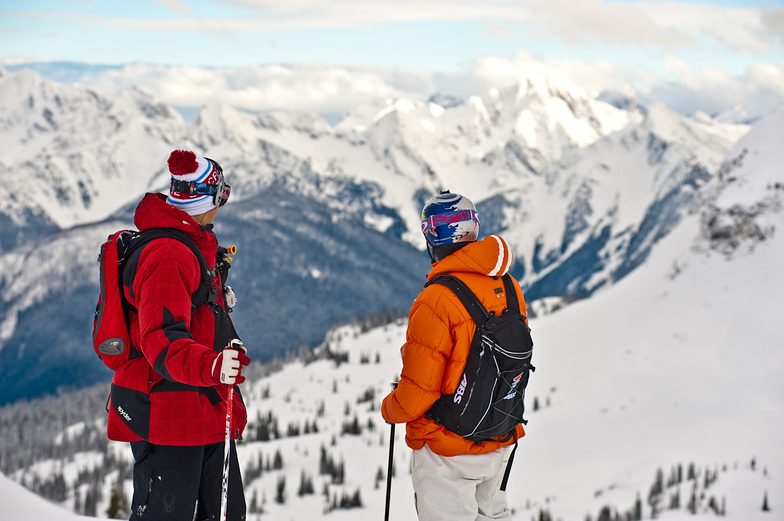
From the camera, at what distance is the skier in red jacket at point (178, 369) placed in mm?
3736

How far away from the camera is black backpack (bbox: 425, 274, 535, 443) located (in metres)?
4.58

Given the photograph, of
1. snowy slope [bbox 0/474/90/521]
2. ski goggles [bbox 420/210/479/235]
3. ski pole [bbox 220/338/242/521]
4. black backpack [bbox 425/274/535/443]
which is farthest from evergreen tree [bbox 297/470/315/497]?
ski goggles [bbox 420/210/479/235]

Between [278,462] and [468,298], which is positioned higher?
[468,298]

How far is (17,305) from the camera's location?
165500 mm

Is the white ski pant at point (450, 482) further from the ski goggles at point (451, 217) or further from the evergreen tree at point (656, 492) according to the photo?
the evergreen tree at point (656, 492)

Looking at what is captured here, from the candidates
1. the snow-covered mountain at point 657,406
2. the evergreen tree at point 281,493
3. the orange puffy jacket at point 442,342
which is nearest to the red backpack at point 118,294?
the orange puffy jacket at point 442,342

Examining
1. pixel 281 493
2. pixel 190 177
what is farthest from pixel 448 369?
pixel 281 493

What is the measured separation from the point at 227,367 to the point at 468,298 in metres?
1.75

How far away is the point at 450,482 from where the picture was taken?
4.71m

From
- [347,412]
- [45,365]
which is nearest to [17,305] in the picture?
[45,365]

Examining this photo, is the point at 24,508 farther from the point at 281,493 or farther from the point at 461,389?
the point at 281,493

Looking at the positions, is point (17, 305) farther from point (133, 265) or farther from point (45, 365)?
point (133, 265)

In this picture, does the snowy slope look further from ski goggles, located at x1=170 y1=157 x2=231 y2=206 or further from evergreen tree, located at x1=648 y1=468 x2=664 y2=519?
evergreen tree, located at x1=648 y1=468 x2=664 y2=519

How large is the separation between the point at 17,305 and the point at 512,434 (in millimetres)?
187478
